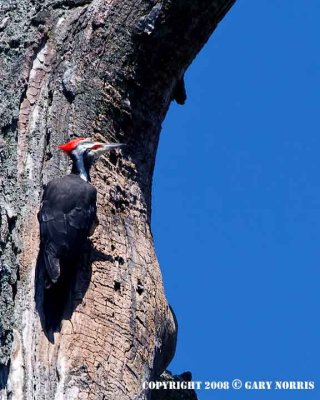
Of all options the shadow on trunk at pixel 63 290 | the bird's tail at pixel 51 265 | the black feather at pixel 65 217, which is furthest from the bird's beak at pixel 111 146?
the bird's tail at pixel 51 265

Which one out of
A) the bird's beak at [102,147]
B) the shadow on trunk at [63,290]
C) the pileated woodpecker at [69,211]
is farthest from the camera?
the bird's beak at [102,147]

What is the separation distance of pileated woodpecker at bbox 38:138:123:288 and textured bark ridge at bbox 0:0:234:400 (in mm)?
81

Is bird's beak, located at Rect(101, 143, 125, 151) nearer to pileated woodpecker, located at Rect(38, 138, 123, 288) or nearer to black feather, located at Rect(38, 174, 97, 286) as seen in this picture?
pileated woodpecker, located at Rect(38, 138, 123, 288)

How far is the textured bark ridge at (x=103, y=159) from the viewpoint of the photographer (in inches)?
217

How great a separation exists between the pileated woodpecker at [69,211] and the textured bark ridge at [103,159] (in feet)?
0.27

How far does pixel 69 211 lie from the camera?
6.01 meters

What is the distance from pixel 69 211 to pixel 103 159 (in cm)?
32

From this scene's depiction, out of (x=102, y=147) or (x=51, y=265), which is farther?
(x=102, y=147)

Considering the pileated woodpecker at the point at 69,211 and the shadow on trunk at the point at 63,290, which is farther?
the pileated woodpecker at the point at 69,211

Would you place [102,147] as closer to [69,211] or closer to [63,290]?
[69,211]

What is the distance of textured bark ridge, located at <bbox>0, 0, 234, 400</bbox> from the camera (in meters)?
5.52

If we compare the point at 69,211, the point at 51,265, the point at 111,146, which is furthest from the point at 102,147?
the point at 51,265

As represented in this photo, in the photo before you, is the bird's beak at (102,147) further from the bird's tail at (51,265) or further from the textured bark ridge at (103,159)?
the bird's tail at (51,265)

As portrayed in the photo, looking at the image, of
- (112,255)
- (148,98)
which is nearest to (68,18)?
(148,98)
